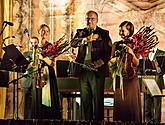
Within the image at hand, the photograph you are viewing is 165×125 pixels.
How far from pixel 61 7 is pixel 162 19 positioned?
1.95 metres

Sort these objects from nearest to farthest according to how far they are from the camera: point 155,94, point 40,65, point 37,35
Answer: point 155,94
point 40,65
point 37,35

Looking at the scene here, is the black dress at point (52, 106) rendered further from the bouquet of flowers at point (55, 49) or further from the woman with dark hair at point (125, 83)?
the woman with dark hair at point (125, 83)

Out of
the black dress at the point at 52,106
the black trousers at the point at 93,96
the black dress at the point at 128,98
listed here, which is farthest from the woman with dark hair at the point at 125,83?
the black dress at the point at 52,106

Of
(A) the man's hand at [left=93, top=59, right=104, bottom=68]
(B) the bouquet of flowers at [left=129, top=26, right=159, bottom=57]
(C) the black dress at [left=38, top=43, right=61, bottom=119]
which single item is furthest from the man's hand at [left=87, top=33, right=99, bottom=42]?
(C) the black dress at [left=38, top=43, right=61, bottom=119]

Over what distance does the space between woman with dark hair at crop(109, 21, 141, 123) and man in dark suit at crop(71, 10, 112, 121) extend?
0.20 metres

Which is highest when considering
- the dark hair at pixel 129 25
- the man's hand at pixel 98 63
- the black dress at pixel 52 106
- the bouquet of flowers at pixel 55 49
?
Answer: the dark hair at pixel 129 25

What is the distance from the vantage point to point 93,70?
25.2 feet

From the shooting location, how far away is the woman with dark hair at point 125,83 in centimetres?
741

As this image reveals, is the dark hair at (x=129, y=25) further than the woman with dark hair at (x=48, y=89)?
No

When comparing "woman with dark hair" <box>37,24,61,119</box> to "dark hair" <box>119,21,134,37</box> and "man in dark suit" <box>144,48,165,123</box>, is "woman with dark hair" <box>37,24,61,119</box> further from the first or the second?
"man in dark suit" <box>144,48,165,123</box>

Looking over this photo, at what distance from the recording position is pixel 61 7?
8.74 metres

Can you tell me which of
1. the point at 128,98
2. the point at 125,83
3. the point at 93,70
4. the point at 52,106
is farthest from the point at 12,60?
the point at 128,98

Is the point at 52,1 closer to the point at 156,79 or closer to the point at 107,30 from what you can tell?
the point at 107,30

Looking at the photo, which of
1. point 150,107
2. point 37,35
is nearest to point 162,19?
point 150,107
